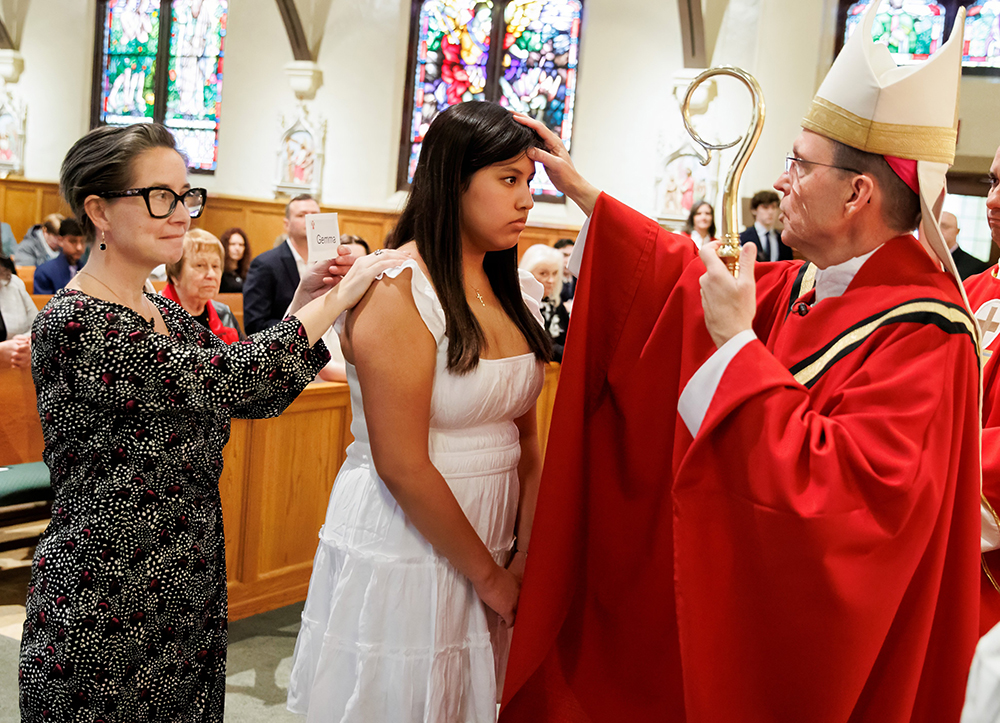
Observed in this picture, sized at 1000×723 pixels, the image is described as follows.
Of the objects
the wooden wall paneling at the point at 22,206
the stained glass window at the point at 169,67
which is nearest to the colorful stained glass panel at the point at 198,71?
the stained glass window at the point at 169,67

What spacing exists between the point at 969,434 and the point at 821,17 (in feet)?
29.2

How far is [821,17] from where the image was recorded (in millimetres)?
9344

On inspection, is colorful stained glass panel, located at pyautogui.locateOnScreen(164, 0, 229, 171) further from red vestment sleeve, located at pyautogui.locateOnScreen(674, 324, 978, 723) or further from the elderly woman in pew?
red vestment sleeve, located at pyautogui.locateOnScreen(674, 324, 978, 723)

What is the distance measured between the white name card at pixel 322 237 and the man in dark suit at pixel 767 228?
6.88 metres

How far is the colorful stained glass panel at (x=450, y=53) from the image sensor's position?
11227 millimetres

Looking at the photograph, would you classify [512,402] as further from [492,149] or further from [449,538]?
[492,149]

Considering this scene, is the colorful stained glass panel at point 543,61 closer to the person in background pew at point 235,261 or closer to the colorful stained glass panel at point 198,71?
the person in background pew at point 235,261

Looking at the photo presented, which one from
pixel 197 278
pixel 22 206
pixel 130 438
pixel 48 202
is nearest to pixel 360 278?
pixel 130 438

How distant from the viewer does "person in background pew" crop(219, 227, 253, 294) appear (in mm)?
8625

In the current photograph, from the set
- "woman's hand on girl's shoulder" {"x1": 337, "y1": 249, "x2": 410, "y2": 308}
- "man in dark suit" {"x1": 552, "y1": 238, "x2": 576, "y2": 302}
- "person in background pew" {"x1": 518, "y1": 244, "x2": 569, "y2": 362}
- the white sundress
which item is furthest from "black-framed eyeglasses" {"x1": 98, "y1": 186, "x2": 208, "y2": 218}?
"man in dark suit" {"x1": 552, "y1": 238, "x2": 576, "y2": 302}

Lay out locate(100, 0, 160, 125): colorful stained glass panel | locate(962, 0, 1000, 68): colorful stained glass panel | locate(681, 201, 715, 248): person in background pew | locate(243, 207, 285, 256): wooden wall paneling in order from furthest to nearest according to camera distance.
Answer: locate(100, 0, 160, 125): colorful stained glass panel
locate(243, 207, 285, 256): wooden wall paneling
locate(962, 0, 1000, 68): colorful stained glass panel
locate(681, 201, 715, 248): person in background pew

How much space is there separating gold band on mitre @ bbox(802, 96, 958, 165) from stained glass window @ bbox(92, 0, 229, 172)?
1199 centimetres

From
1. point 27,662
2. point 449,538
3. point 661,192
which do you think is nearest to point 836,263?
point 449,538

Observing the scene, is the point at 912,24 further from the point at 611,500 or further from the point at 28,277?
the point at 611,500
